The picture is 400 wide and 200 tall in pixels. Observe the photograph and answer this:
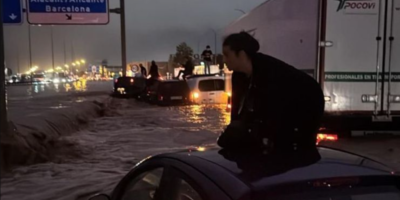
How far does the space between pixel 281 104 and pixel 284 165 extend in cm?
106

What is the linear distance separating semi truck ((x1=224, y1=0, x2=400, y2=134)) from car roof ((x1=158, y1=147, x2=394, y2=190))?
6031 millimetres

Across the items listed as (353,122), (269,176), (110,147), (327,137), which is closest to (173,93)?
(110,147)

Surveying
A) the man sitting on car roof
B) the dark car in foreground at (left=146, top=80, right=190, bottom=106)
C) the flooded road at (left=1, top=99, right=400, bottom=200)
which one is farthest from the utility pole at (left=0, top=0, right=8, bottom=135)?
the dark car in foreground at (left=146, top=80, right=190, bottom=106)

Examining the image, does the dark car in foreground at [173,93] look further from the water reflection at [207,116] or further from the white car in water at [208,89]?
the water reflection at [207,116]

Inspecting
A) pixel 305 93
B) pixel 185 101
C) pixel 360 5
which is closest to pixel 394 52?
pixel 360 5

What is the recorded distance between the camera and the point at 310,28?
8859mm

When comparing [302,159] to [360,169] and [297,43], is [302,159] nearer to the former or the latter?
[360,169]

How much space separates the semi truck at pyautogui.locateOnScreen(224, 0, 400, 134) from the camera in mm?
8758

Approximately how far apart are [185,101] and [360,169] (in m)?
20.5

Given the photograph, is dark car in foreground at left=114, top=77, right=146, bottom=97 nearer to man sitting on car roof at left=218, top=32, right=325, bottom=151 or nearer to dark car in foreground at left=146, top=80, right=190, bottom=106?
dark car in foreground at left=146, top=80, right=190, bottom=106

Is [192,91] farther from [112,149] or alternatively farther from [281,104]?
[281,104]

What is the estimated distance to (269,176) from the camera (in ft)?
7.82

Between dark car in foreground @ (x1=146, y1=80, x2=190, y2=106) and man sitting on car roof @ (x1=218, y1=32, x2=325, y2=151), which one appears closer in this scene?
A: man sitting on car roof @ (x1=218, y1=32, x2=325, y2=151)

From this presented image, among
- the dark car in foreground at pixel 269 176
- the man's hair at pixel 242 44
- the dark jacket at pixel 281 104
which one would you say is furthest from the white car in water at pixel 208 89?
the dark car in foreground at pixel 269 176
